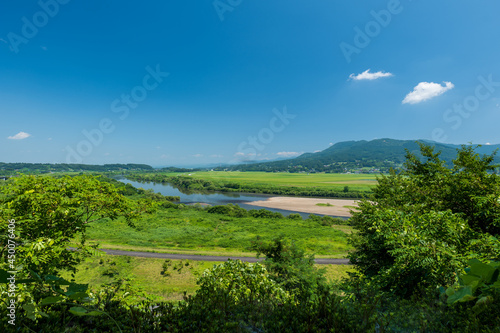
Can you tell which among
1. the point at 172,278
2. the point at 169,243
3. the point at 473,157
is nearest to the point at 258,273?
the point at 473,157

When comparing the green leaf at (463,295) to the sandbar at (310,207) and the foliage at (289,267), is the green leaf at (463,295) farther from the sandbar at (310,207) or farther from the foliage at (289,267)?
the sandbar at (310,207)

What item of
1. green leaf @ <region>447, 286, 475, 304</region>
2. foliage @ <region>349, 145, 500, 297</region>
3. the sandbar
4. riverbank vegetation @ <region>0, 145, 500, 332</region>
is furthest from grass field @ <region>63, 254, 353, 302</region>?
the sandbar

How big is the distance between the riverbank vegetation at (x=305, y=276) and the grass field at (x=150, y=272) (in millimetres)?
11513

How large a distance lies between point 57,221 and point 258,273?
722 cm

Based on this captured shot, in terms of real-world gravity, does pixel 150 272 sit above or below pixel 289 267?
below

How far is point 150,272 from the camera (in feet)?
80.4

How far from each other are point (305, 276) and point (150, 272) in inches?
763

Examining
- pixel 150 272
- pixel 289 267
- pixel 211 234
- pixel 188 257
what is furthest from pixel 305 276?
pixel 211 234

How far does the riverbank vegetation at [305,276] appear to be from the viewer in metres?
2.60

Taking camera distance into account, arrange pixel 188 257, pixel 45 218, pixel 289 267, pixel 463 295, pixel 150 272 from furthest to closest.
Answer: pixel 188 257, pixel 150 272, pixel 289 267, pixel 45 218, pixel 463 295

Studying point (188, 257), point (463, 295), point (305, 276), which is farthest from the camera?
point (188, 257)

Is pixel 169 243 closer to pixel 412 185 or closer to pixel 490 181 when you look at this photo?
pixel 412 185

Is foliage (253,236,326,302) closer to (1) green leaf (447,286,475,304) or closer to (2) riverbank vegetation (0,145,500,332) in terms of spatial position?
(2) riverbank vegetation (0,145,500,332)

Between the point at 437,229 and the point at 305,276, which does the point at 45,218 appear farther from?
the point at 305,276
